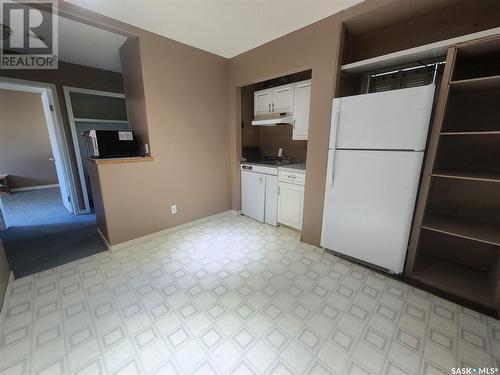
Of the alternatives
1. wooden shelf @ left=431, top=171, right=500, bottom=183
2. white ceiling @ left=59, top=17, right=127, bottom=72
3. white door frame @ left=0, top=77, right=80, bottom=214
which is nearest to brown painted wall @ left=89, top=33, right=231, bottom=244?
white ceiling @ left=59, top=17, right=127, bottom=72

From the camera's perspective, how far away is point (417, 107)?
154 cm

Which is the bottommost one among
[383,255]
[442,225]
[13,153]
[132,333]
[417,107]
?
[132,333]

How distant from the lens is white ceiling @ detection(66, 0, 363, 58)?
1.78 metres

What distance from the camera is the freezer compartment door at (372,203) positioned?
66.1 inches

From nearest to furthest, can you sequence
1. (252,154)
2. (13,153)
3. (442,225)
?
(442,225) < (252,154) < (13,153)

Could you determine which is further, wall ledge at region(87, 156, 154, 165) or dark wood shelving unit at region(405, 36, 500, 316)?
wall ledge at region(87, 156, 154, 165)

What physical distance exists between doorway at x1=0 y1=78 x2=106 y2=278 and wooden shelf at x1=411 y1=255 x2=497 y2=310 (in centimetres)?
338

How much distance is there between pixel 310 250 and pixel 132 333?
1.82m

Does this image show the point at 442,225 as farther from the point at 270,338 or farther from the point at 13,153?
the point at 13,153

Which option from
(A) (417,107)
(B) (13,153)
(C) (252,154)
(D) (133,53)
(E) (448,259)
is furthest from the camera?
(B) (13,153)

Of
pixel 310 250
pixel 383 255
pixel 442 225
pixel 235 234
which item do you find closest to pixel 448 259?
pixel 442 225

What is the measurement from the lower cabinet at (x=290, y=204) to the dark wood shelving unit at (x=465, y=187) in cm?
117

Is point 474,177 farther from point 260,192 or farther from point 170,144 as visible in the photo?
point 170,144

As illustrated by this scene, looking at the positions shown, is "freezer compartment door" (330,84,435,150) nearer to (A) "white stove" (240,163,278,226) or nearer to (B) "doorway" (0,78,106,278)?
(A) "white stove" (240,163,278,226)
